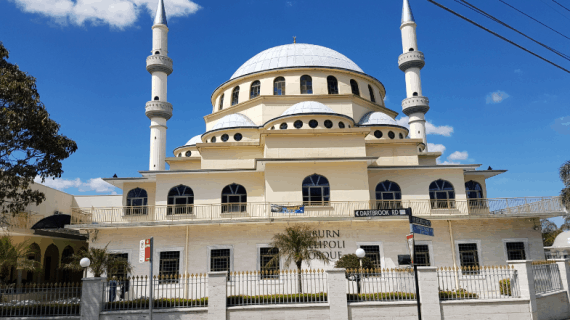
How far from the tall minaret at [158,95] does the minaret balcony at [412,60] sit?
1814cm

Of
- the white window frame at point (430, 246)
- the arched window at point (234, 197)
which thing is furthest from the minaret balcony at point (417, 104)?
the arched window at point (234, 197)

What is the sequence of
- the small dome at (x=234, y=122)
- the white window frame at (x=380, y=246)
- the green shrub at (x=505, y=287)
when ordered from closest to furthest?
1. the green shrub at (x=505, y=287)
2. the white window frame at (x=380, y=246)
3. the small dome at (x=234, y=122)

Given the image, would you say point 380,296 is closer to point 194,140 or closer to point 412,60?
point 194,140

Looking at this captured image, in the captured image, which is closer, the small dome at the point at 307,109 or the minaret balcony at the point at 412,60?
the small dome at the point at 307,109

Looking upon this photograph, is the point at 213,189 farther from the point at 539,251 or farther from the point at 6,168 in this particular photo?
the point at 539,251

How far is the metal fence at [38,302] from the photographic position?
1340 centimetres

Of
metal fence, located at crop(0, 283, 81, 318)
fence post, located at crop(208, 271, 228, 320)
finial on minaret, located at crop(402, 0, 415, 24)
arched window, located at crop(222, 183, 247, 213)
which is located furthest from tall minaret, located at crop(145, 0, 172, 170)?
finial on minaret, located at crop(402, 0, 415, 24)

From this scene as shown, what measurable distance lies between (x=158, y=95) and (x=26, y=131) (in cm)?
1827

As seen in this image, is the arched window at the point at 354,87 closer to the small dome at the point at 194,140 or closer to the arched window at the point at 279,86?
the arched window at the point at 279,86

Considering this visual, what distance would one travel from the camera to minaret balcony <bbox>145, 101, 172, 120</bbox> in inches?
1204

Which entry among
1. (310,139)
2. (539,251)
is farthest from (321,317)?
(539,251)

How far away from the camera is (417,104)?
107 feet

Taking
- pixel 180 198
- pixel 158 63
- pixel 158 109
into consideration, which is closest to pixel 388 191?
pixel 180 198

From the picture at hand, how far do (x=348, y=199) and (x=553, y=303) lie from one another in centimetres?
931
